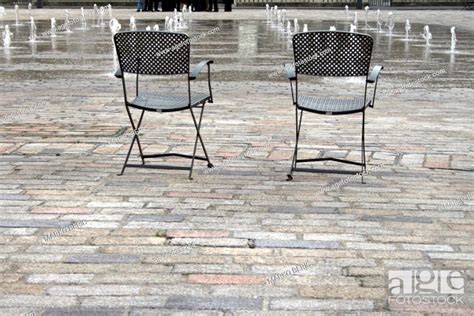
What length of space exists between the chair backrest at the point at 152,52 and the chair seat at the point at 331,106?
0.93m

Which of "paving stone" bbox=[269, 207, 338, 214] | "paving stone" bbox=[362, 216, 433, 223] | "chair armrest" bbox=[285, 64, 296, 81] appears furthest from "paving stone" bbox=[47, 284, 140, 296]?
"chair armrest" bbox=[285, 64, 296, 81]

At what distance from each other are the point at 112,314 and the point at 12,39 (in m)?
18.5

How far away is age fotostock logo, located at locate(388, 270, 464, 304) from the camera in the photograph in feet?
12.2

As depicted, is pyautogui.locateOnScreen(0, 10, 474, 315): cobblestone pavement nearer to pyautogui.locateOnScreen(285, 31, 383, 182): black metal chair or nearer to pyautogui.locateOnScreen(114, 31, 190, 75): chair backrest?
pyautogui.locateOnScreen(285, 31, 383, 182): black metal chair

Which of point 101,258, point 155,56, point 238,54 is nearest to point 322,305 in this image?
point 101,258

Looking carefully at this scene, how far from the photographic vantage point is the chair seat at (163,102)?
5.87m

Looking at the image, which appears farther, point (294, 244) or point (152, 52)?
point (152, 52)

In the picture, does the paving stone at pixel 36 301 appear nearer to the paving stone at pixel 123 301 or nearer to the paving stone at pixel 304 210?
the paving stone at pixel 123 301

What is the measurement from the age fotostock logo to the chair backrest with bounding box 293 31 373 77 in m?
2.15

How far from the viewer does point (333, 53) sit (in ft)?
19.2

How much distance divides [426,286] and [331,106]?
233 centimetres

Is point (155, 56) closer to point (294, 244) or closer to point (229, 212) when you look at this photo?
point (229, 212)

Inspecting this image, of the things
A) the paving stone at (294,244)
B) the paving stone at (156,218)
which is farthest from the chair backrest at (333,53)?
the paving stone at (294,244)

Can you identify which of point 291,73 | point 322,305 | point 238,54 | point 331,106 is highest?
point 291,73
